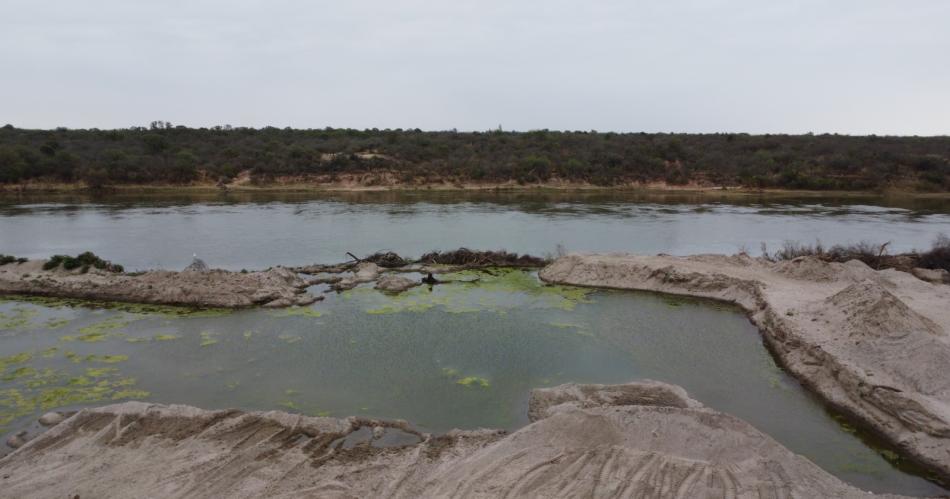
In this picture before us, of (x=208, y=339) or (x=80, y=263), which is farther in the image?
(x=80, y=263)

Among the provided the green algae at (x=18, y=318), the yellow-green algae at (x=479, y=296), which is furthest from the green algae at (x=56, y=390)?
the yellow-green algae at (x=479, y=296)

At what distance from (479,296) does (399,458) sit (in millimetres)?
8372

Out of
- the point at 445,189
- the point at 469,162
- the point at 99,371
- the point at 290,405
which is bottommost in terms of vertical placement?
the point at 290,405

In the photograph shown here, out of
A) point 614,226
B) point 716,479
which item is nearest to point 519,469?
point 716,479

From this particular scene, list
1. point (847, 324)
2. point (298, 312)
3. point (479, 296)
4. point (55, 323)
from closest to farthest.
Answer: point (847, 324)
point (55, 323)
point (298, 312)
point (479, 296)

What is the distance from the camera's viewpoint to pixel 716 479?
573cm

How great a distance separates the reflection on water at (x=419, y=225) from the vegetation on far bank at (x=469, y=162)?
5.86m

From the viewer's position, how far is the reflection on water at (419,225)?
21.5 metres

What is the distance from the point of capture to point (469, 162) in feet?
166

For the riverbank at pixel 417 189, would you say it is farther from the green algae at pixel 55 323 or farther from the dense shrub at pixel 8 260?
the green algae at pixel 55 323

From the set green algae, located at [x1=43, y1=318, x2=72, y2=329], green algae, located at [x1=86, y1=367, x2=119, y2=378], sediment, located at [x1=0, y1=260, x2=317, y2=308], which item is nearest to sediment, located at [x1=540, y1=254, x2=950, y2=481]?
sediment, located at [x1=0, y1=260, x2=317, y2=308]

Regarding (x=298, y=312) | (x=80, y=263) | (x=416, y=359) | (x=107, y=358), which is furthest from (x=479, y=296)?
(x=80, y=263)

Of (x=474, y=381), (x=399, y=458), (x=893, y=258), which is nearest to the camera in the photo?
(x=399, y=458)

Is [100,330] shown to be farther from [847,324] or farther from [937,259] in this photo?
[937,259]
